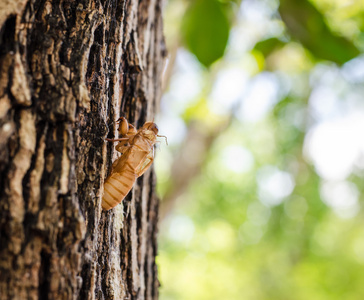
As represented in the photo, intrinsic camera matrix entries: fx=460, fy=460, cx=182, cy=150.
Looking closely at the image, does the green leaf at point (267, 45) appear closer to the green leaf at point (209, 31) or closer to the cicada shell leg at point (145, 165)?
the green leaf at point (209, 31)

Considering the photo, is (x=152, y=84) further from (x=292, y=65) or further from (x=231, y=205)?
(x=231, y=205)

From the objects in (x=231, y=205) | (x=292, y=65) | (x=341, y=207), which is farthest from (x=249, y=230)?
(x=292, y=65)

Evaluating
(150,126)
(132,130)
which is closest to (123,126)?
(132,130)

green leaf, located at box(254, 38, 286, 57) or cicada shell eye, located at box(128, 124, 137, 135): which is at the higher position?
green leaf, located at box(254, 38, 286, 57)

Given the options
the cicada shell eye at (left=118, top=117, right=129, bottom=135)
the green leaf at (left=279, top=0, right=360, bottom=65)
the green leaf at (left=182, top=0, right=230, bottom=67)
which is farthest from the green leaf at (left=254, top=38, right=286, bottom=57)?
the cicada shell eye at (left=118, top=117, right=129, bottom=135)

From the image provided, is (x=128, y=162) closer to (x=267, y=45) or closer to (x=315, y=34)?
(x=315, y=34)

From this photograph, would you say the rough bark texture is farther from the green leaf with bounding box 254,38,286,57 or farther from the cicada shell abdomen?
the green leaf with bounding box 254,38,286,57

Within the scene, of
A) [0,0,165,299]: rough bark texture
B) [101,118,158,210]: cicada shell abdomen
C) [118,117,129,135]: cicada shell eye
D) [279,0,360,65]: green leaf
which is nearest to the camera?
[0,0,165,299]: rough bark texture
